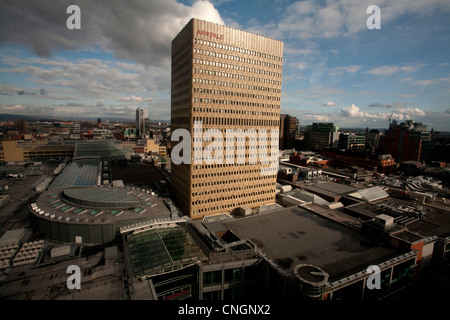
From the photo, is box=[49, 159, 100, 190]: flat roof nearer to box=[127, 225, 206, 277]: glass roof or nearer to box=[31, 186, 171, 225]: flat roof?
box=[31, 186, 171, 225]: flat roof

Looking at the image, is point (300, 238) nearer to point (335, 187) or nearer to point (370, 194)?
point (370, 194)

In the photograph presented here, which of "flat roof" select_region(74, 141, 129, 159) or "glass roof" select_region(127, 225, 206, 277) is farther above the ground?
"flat roof" select_region(74, 141, 129, 159)

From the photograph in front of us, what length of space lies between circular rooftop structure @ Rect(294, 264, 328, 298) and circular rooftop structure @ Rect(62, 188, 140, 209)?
3517 centimetres

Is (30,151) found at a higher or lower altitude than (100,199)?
higher

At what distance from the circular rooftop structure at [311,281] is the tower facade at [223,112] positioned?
115 feet

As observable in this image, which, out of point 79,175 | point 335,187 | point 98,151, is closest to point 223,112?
point 335,187

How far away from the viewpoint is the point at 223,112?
5841 cm

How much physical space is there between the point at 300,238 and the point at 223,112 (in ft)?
109

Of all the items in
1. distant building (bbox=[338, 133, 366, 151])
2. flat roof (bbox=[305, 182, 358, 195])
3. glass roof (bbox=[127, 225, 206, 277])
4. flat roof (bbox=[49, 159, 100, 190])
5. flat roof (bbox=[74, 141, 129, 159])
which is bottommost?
flat roof (bbox=[305, 182, 358, 195])

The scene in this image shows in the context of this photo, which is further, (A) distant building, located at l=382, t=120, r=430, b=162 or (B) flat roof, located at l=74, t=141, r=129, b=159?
(A) distant building, located at l=382, t=120, r=430, b=162

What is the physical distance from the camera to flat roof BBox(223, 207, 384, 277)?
35.9 m

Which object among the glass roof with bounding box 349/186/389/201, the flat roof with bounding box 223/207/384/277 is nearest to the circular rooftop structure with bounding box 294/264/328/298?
the flat roof with bounding box 223/207/384/277

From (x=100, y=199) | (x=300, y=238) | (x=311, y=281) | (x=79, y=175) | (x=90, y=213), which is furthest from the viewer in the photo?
(x=79, y=175)
